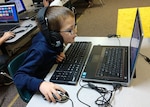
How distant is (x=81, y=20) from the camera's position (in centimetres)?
390

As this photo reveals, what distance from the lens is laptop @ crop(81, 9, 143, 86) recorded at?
31.1 inches

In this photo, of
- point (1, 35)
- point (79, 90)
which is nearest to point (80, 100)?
point (79, 90)

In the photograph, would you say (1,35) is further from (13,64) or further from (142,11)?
(142,11)

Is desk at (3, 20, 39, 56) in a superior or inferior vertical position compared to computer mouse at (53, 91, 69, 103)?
inferior

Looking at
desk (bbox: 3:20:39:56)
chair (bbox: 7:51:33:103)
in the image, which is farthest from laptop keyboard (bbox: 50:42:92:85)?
desk (bbox: 3:20:39:56)

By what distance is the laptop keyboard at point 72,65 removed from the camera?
870 mm

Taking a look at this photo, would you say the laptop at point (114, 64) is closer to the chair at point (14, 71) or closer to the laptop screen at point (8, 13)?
the chair at point (14, 71)

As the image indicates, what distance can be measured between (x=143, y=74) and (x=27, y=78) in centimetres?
59

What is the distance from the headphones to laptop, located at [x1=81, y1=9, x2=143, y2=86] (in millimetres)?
213

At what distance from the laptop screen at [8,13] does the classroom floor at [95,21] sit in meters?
0.82

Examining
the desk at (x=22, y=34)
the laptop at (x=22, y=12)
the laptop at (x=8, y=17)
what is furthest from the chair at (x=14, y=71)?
the laptop at (x=22, y=12)

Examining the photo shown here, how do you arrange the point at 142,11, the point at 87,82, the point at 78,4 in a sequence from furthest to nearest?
1. the point at 78,4
2. the point at 142,11
3. the point at 87,82

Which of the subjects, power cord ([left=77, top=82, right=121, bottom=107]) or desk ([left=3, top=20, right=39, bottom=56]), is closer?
power cord ([left=77, top=82, right=121, bottom=107])

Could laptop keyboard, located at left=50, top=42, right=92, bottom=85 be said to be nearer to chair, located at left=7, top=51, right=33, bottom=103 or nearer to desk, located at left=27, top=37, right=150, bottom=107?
desk, located at left=27, top=37, right=150, bottom=107
